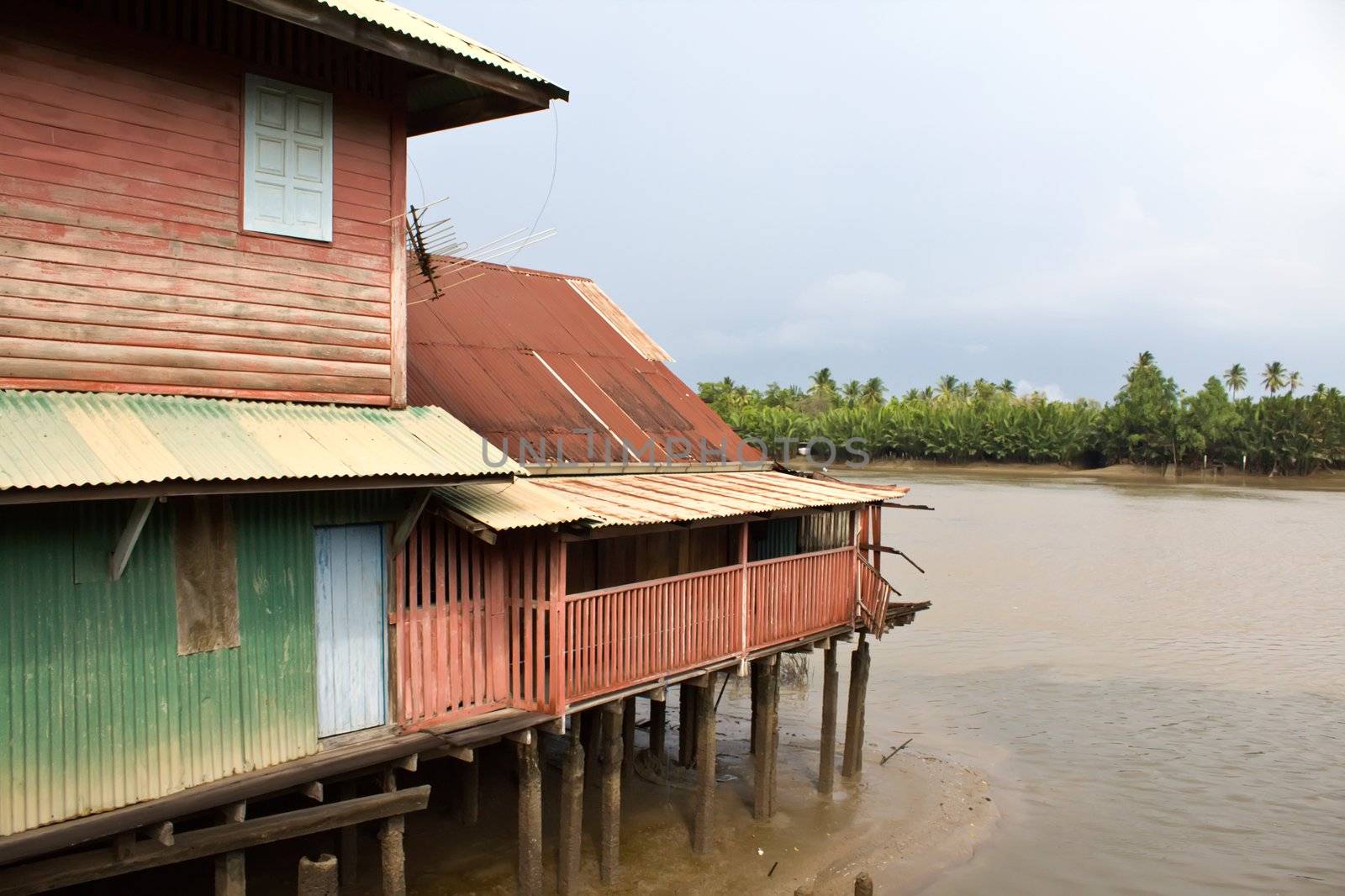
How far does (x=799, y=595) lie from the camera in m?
13.5

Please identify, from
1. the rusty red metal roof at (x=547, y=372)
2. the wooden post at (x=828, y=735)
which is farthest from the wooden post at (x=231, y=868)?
the wooden post at (x=828, y=735)

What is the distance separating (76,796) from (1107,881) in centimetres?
1172

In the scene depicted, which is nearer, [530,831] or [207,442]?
[207,442]

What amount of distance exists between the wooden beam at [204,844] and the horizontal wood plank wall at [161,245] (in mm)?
3242

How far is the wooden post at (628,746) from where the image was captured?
48.8ft

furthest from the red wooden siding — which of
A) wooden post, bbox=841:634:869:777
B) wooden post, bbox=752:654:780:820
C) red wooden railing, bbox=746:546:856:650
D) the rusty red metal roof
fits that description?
wooden post, bbox=841:634:869:777

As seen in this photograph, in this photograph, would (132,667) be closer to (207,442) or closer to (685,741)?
(207,442)

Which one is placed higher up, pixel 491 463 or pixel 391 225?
pixel 391 225

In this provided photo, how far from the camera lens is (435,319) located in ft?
44.7

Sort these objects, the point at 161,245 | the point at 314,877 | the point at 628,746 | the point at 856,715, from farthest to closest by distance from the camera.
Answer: the point at 856,715 < the point at 628,746 < the point at 161,245 < the point at 314,877

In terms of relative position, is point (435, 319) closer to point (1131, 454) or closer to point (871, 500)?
point (871, 500)

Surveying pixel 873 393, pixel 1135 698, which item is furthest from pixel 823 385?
pixel 1135 698

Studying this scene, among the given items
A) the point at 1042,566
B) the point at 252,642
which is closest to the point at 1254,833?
the point at 252,642

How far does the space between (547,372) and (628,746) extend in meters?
5.24
